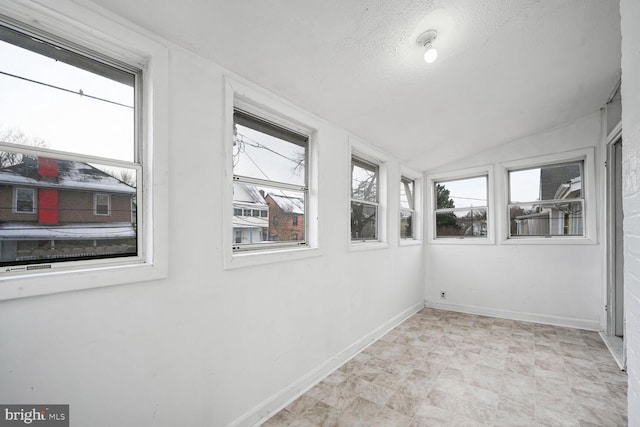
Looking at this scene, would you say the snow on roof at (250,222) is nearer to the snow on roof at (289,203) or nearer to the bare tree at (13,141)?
the snow on roof at (289,203)

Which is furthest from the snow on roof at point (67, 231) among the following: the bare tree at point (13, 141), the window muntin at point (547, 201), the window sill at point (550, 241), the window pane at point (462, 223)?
the window muntin at point (547, 201)

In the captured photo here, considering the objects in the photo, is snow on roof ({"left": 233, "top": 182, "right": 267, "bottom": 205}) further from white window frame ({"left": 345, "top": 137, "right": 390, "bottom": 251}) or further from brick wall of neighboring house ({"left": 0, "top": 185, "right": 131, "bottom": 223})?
white window frame ({"left": 345, "top": 137, "right": 390, "bottom": 251})

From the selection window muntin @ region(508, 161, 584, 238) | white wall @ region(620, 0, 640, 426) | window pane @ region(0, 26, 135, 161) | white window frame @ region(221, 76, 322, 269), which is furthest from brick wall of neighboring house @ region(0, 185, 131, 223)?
window muntin @ region(508, 161, 584, 238)

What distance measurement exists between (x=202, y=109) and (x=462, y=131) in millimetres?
3031

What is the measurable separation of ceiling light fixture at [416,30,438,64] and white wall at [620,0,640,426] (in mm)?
914

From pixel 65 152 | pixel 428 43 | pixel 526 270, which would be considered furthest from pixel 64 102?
pixel 526 270

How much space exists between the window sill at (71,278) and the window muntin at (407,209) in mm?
3592

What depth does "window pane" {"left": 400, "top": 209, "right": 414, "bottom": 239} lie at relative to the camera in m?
4.29

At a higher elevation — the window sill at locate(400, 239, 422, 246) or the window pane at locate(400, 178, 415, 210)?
the window pane at locate(400, 178, 415, 210)

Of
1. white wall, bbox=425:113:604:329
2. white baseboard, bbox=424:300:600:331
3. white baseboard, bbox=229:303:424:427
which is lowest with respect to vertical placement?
white baseboard, bbox=424:300:600:331

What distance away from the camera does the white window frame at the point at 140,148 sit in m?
1.09

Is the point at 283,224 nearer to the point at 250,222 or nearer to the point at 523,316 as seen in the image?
the point at 250,222

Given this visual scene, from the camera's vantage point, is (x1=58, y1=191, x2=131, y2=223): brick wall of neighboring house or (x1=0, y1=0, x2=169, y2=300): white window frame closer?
(x1=0, y1=0, x2=169, y2=300): white window frame

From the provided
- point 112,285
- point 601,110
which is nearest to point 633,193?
point 112,285
